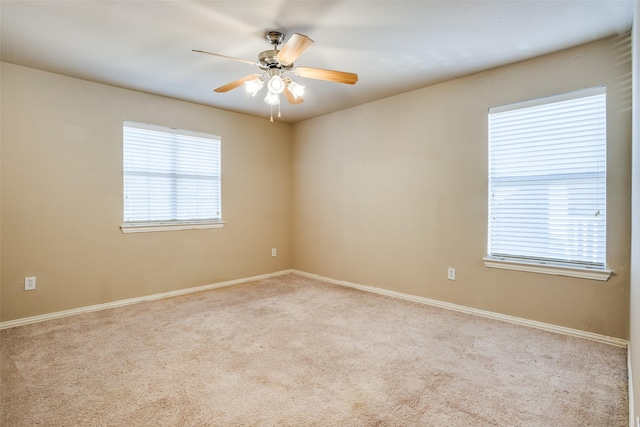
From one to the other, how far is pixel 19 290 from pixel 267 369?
2628 mm

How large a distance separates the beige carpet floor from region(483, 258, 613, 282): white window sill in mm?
527

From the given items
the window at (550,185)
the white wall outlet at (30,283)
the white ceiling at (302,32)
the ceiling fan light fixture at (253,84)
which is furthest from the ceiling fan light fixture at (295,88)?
the white wall outlet at (30,283)

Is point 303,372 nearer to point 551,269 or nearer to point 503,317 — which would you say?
point 503,317

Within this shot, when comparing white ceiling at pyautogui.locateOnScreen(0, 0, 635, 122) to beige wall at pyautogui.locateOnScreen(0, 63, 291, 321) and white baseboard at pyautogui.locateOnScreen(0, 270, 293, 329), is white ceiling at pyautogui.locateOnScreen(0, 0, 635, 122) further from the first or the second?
white baseboard at pyautogui.locateOnScreen(0, 270, 293, 329)

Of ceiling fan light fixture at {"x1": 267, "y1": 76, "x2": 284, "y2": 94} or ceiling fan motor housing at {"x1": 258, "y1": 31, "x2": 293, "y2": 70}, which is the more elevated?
ceiling fan motor housing at {"x1": 258, "y1": 31, "x2": 293, "y2": 70}

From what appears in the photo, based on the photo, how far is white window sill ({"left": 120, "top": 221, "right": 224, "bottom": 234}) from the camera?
3.75 metres

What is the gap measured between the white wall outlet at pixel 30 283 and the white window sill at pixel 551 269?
4.40m

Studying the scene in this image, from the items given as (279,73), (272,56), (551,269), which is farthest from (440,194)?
(272,56)

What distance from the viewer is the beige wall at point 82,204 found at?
3086 mm

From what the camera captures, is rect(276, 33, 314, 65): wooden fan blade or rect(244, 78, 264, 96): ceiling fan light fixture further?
rect(244, 78, 264, 96): ceiling fan light fixture

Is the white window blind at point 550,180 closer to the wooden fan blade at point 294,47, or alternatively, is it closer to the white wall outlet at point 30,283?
the wooden fan blade at point 294,47

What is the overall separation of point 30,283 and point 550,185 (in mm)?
4888

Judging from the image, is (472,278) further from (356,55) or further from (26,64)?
(26,64)

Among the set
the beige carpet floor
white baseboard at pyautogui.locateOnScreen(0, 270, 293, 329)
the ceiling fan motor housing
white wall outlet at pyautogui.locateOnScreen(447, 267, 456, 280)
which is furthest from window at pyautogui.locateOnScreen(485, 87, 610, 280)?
white baseboard at pyautogui.locateOnScreen(0, 270, 293, 329)
